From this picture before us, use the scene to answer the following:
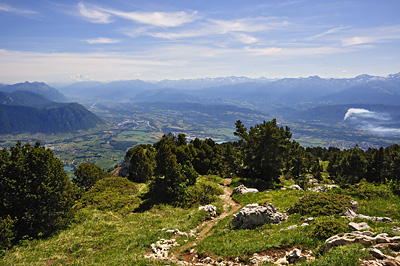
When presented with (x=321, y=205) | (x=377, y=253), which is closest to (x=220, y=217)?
(x=321, y=205)

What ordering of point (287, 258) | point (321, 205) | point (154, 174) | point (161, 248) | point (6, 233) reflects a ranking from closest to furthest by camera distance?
point (287, 258), point (161, 248), point (6, 233), point (321, 205), point (154, 174)

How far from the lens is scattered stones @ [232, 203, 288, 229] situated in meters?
19.1

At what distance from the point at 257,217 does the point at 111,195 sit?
25.9m

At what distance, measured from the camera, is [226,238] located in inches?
676

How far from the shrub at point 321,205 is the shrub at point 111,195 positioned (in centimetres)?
2460

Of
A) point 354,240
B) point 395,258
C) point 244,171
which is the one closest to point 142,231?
point 354,240

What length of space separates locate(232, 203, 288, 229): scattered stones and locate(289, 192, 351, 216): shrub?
190cm

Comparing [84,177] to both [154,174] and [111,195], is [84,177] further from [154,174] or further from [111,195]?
[154,174]

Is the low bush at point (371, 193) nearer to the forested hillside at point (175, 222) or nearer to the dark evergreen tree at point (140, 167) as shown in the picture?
the forested hillside at point (175, 222)

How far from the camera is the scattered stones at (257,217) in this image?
19.1 m

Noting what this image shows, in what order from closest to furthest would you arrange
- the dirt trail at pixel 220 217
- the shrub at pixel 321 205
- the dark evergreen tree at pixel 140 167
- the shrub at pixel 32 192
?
the dirt trail at pixel 220 217, the shrub at pixel 321 205, the shrub at pixel 32 192, the dark evergreen tree at pixel 140 167

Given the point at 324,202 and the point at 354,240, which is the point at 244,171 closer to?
the point at 324,202

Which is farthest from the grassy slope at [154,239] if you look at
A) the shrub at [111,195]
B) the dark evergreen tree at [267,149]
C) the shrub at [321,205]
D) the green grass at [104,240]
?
the dark evergreen tree at [267,149]

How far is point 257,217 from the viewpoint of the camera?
19.2m
